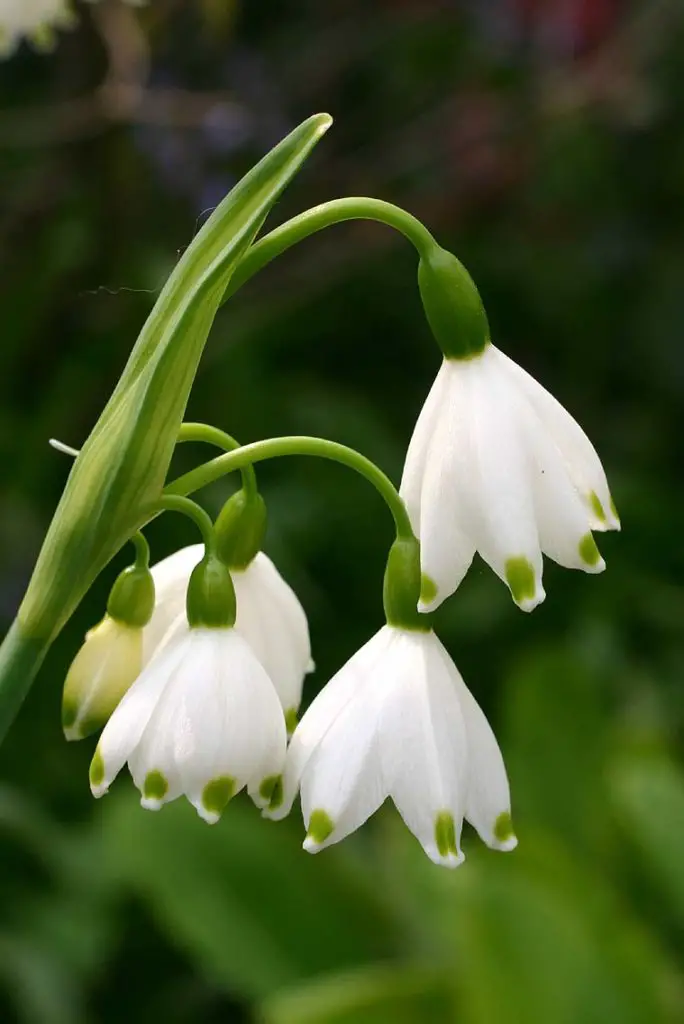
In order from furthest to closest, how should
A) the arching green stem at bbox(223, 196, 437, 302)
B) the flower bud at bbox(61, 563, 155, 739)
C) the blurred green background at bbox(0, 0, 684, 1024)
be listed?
1. the blurred green background at bbox(0, 0, 684, 1024)
2. the flower bud at bbox(61, 563, 155, 739)
3. the arching green stem at bbox(223, 196, 437, 302)

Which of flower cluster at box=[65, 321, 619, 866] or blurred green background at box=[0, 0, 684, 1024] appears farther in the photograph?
blurred green background at box=[0, 0, 684, 1024]

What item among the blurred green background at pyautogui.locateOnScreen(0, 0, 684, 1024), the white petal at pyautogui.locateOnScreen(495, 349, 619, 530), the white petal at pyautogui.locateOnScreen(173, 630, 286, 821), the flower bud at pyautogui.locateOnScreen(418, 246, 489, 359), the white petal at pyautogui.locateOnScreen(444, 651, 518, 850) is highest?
the flower bud at pyautogui.locateOnScreen(418, 246, 489, 359)

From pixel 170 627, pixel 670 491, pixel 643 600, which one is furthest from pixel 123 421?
pixel 670 491

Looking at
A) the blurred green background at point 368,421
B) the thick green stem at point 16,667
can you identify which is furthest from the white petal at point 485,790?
the blurred green background at point 368,421

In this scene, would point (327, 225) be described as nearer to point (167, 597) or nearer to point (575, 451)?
point (575, 451)

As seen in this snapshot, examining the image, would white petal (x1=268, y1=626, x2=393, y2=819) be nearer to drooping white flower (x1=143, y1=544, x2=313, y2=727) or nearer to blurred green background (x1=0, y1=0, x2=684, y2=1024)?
drooping white flower (x1=143, y1=544, x2=313, y2=727)

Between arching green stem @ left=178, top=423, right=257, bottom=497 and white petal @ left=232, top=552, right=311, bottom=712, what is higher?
arching green stem @ left=178, top=423, right=257, bottom=497

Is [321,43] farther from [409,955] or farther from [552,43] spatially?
[409,955]

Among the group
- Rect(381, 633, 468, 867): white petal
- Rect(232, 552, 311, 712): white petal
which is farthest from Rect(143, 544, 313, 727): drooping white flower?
Rect(381, 633, 468, 867): white petal
